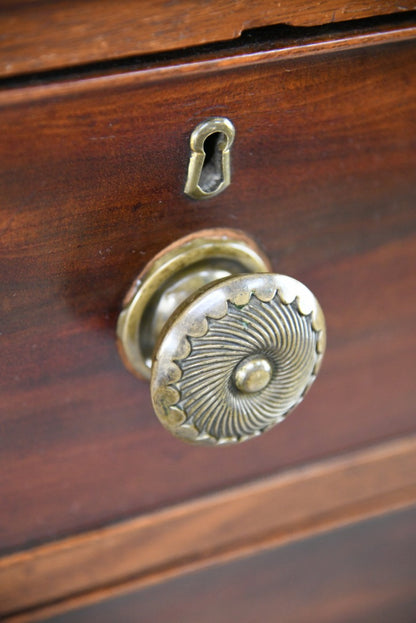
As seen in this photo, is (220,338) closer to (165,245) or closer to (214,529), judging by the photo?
(165,245)

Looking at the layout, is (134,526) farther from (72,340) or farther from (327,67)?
(327,67)

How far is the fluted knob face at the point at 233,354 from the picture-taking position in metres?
0.30

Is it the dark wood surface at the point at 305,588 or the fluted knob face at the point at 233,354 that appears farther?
the dark wood surface at the point at 305,588

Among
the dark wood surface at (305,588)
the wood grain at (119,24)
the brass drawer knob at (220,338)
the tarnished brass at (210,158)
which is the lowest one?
the dark wood surface at (305,588)

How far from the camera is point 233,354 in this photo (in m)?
0.30

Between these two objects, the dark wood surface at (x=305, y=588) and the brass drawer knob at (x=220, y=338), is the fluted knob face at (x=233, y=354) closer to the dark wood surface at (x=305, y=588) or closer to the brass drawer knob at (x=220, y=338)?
the brass drawer knob at (x=220, y=338)

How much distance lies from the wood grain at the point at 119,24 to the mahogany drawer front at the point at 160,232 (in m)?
0.01

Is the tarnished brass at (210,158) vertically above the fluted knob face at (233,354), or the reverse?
the tarnished brass at (210,158)

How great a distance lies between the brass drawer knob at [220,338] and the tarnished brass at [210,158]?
0.03 m

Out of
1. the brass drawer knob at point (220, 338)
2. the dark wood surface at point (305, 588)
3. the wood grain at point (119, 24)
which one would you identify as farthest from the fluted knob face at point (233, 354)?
the dark wood surface at point (305, 588)

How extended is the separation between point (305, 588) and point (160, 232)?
349mm

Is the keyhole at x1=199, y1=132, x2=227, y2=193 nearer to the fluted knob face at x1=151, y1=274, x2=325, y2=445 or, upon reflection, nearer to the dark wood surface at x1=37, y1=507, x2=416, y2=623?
the fluted knob face at x1=151, y1=274, x2=325, y2=445

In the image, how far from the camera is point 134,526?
0.43 meters

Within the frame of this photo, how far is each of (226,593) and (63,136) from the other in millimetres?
365
